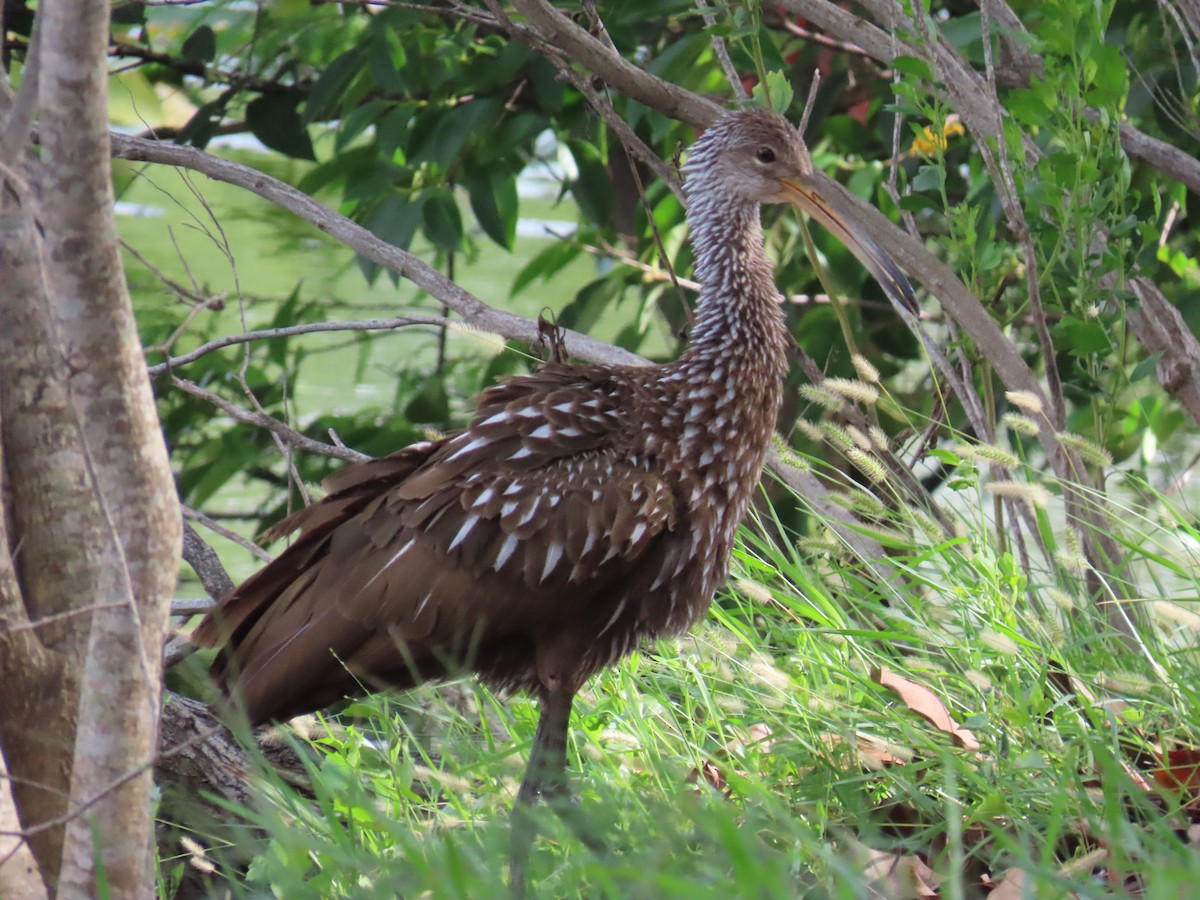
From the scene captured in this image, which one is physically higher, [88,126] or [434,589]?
[88,126]

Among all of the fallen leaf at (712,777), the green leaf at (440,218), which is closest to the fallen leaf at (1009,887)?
the fallen leaf at (712,777)

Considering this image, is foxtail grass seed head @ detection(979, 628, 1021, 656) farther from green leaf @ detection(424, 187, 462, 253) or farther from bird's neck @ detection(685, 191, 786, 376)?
green leaf @ detection(424, 187, 462, 253)

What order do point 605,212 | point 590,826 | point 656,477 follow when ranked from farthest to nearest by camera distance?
point 605,212
point 656,477
point 590,826

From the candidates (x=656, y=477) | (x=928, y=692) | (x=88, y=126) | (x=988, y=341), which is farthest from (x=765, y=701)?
(x=88, y=126)

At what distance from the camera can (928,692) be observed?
268 centimetres

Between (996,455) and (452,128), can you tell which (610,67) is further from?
(996,455)

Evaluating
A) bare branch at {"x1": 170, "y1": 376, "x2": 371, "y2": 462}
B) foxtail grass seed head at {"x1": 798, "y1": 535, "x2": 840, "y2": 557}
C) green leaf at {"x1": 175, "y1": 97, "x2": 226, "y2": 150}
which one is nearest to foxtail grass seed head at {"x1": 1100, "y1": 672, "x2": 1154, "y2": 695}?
foxtail grass seed head at {"x1": 798, "y1": 535, "x2": 840, "y2": 557}

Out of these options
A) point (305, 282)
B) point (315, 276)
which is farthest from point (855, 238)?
point (315, 276)

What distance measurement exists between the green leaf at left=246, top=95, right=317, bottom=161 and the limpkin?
159cm

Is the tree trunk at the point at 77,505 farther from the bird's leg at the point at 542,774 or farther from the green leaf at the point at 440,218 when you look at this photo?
the green leaf at the point at 440,218

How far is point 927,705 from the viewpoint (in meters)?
2.62

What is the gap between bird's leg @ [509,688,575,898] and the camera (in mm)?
2232

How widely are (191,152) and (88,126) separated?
1.47 meters

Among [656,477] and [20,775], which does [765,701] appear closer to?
[656,477]
